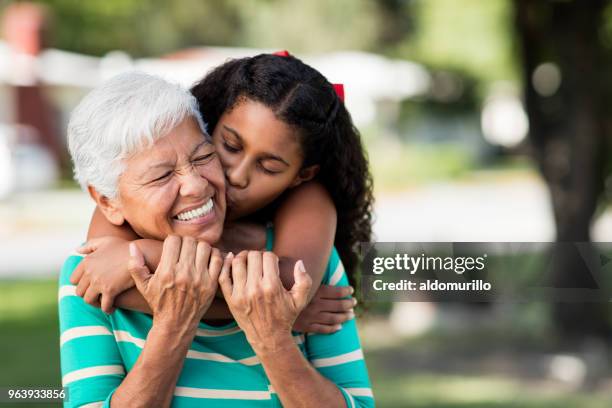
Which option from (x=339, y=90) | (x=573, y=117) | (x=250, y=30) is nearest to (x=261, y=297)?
(x=339, y=90)

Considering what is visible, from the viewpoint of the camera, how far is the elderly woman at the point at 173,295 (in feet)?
5.84

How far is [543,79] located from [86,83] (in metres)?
23.3

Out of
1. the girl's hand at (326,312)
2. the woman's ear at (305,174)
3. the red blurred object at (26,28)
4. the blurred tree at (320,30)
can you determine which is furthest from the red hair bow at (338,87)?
the blurred tree at (320,30)

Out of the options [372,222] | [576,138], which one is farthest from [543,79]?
[372,222]

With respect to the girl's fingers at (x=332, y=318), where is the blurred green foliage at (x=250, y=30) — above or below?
above

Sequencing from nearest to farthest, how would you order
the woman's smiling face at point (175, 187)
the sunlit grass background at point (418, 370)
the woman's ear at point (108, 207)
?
the woman's smiling face at point (175, 187), the woman's ear at point (108, 207), the sunlit grass background at point (418, 370)

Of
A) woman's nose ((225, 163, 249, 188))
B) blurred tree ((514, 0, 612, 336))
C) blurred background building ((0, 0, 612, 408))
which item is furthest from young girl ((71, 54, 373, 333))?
blurred tree ((514, 0, 612, 336))

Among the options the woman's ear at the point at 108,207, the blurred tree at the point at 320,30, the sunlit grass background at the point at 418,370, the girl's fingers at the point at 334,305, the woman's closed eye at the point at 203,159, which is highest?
the blurred tree at the point at 320,30

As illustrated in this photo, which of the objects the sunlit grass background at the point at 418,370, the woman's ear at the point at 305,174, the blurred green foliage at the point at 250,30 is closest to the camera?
the woman's ear at the point at 305,174

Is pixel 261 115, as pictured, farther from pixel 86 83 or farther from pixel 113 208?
pixel 86 83

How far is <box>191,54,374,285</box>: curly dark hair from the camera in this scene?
6.75 feet

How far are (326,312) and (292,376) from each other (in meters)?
0.26

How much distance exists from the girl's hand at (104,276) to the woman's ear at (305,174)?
1.58ft

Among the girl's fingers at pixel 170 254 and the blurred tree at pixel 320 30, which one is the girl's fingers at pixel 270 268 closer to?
the girl's fingers at pixel 170 254
